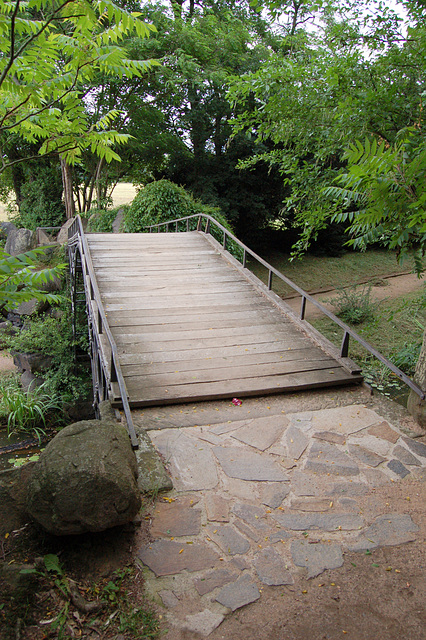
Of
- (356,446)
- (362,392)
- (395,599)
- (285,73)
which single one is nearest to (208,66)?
(285,73)

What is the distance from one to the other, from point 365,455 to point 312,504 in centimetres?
80

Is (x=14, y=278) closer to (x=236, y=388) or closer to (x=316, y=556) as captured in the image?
(x=316, y=556)

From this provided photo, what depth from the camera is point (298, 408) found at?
14.5 feet

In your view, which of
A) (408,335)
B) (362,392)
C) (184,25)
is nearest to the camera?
(362,392)

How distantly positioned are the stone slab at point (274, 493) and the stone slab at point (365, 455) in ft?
2.36

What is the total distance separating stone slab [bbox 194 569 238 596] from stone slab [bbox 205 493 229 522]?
17.1 inches

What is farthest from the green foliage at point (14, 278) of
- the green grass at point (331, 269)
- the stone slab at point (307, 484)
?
the green grass at point (331, 269)

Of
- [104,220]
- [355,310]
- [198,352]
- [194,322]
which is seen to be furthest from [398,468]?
[104,220]

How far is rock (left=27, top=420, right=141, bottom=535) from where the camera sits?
7.91ft

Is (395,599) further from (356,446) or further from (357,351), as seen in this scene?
(357,351)

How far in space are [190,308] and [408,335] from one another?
4671mm

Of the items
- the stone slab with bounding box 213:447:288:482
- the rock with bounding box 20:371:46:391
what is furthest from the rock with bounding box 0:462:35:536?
the rock with bounding box 20:371:46:391

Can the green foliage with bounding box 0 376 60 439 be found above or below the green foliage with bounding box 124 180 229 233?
below

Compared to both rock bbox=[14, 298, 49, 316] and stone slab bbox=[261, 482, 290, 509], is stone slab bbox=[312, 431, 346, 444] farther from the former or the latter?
rock bbox=[14, 298, 49, 316]
